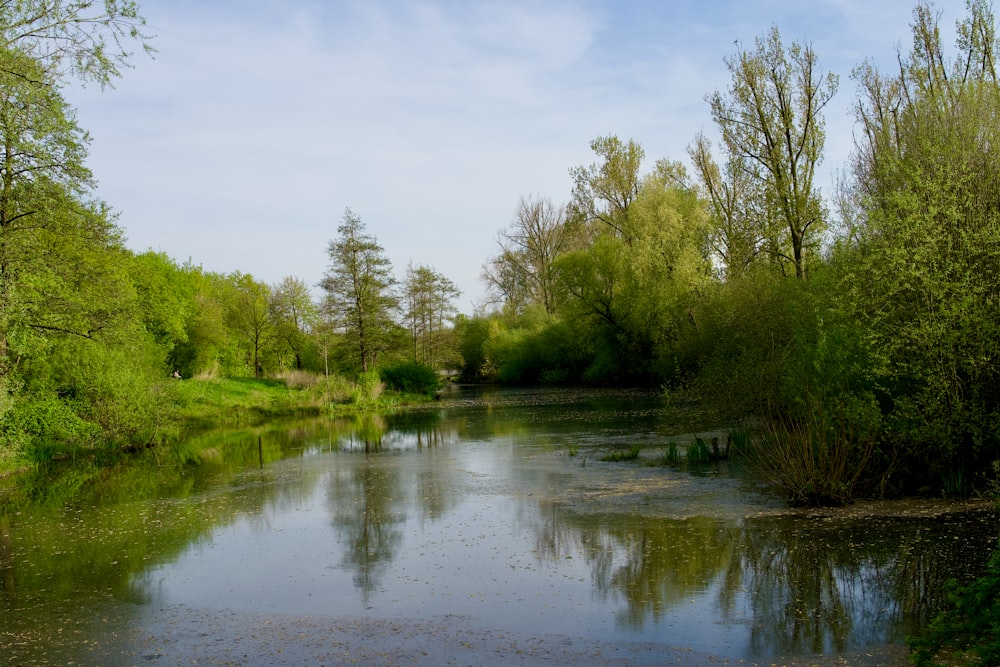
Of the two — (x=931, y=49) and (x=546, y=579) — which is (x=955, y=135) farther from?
(x=931, y=49)

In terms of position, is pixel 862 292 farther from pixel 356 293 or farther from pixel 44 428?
pixel 356 293

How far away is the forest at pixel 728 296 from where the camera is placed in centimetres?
1057

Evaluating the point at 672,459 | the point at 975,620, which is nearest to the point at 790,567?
the point at 975,620

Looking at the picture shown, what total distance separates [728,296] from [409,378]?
23.9 metres

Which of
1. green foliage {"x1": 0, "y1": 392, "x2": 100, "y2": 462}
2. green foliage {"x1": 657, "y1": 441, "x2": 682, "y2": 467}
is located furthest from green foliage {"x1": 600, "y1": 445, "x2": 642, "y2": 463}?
green foliage {"x1": 0, "y1": 392, "x2": 100, "y2": 462}

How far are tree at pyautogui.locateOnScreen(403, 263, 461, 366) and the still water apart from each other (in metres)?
30.2

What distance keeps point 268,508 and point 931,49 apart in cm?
2272

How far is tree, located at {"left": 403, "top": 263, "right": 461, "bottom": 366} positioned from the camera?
155 ft

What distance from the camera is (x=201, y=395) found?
107ft

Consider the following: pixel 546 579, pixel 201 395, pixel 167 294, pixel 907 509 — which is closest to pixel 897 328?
pixel 907 509

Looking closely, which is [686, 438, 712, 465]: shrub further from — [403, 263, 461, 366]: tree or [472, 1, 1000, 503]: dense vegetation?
[403, 263, 461, 366]: tree

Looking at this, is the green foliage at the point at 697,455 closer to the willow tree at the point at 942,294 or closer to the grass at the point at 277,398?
the willow tree at the point at 942,294

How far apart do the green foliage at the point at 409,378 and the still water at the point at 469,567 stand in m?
25.3

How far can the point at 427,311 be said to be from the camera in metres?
48.5
